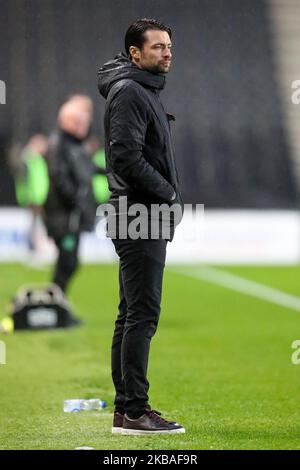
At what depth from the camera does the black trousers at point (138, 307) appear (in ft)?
18.1

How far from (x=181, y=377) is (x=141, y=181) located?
2661 mm

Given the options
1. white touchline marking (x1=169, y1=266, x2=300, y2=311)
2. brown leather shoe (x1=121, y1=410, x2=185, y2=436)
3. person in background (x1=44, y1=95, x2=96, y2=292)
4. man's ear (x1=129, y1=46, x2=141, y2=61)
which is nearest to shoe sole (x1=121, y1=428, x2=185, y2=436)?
brown leather shoe (x1=121, y1=410, x2=185, y2=436)

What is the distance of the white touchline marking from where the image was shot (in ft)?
42.7

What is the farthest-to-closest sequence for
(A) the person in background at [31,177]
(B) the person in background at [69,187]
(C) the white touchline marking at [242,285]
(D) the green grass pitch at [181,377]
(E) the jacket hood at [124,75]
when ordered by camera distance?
(A) the person in background at [31,177]
(C) the white touchline marking at [242,285]
(B) the person in background at [69,187]
(D) the green grass pitch at [181,377]
(E) the jacket hood at [124,75]

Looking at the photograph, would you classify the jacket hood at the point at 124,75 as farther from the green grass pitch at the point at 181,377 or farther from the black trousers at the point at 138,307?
the green grass pitch at the point at 181,377

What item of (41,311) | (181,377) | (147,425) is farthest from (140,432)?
(41,311)

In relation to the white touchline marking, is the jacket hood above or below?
above

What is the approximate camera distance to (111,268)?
58.6 feet

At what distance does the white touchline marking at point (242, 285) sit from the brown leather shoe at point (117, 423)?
6.50m

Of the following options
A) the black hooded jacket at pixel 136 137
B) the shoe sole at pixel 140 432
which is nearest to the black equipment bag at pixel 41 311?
the shoe sole at pixel 140 432

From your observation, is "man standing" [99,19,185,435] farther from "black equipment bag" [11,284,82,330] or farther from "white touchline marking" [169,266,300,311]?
"white touchline marking" [169,266,300,311]

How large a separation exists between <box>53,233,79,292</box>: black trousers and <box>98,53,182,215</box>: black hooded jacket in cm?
577
